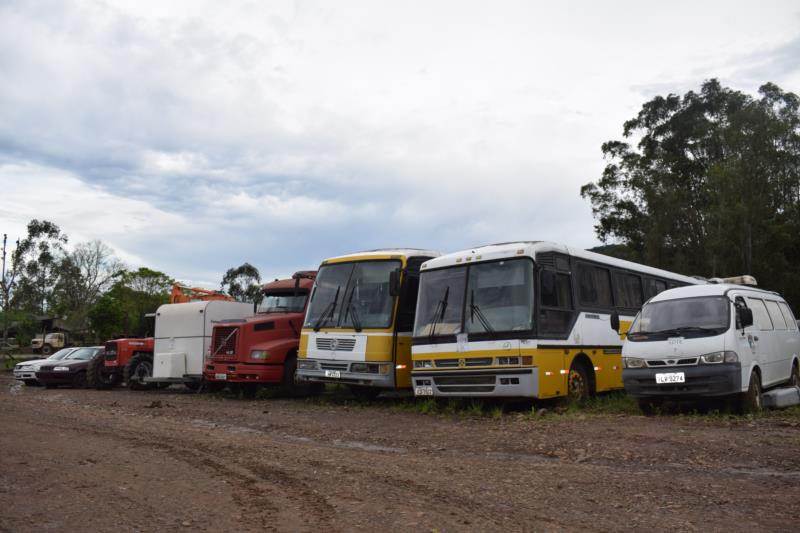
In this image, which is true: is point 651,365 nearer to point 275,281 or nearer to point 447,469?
point 447,469

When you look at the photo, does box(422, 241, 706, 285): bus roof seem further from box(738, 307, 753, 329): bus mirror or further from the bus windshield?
box(738, 307, 753, 329): bus mirror

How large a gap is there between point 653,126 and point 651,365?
4376 centimetres

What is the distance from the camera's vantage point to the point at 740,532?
4.83m

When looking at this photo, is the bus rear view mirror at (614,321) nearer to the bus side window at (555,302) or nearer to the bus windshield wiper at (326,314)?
the bus side window at (555,302)

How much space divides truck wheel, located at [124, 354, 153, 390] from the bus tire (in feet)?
43.3

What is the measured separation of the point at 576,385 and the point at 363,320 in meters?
4.20

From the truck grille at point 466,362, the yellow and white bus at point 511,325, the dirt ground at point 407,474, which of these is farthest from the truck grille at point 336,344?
the dirt ground at point 407,474

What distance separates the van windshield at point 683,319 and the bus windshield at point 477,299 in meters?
2.00

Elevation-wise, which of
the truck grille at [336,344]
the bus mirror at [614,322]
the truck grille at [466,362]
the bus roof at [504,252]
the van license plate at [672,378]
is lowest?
the van license plate at [672,378]

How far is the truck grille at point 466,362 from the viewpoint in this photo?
38.2 ft

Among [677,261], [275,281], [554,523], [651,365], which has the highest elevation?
[677,261]

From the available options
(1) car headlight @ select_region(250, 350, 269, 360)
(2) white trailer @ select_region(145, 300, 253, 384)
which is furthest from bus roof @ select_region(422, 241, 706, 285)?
(2) white trailer @ select_region(145, 300, 253, 384)

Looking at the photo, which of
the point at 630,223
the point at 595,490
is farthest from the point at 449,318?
the point at 630,223

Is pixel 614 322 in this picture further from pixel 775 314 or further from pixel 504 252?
pixel 775 314
